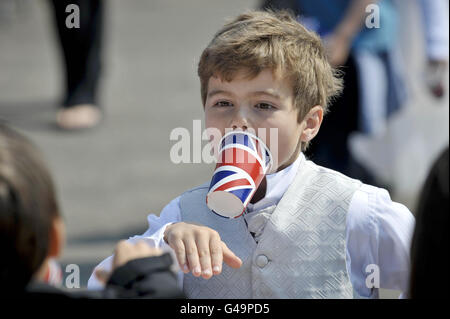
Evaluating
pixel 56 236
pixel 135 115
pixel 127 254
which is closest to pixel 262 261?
pixel 127 254

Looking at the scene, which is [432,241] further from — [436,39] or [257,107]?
[436,39]

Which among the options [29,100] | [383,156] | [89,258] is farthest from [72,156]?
[383,156]

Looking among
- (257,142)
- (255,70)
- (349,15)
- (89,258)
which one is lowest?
(89,258)

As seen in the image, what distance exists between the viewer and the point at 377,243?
216 cm

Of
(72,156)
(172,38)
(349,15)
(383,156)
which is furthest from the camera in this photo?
(172,38)

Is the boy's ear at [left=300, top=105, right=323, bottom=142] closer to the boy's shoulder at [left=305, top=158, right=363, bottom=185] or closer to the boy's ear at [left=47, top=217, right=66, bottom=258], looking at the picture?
the boy's shoulder at [left=305, top=158, right=363, bottom=185]

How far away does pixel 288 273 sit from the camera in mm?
2178

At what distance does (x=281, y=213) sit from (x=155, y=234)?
334 mm

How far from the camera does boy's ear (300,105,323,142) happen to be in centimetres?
237

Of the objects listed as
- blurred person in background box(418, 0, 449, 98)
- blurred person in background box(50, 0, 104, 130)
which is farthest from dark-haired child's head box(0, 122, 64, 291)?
blurred person in background box(50, 0, 104, 130)

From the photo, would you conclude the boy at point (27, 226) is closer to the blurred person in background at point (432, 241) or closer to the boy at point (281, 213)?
the boy at point (281, 213)

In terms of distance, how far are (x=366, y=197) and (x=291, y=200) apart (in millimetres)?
197

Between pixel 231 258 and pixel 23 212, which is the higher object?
pixel 23 212

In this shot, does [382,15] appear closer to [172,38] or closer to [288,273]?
[288,273]
